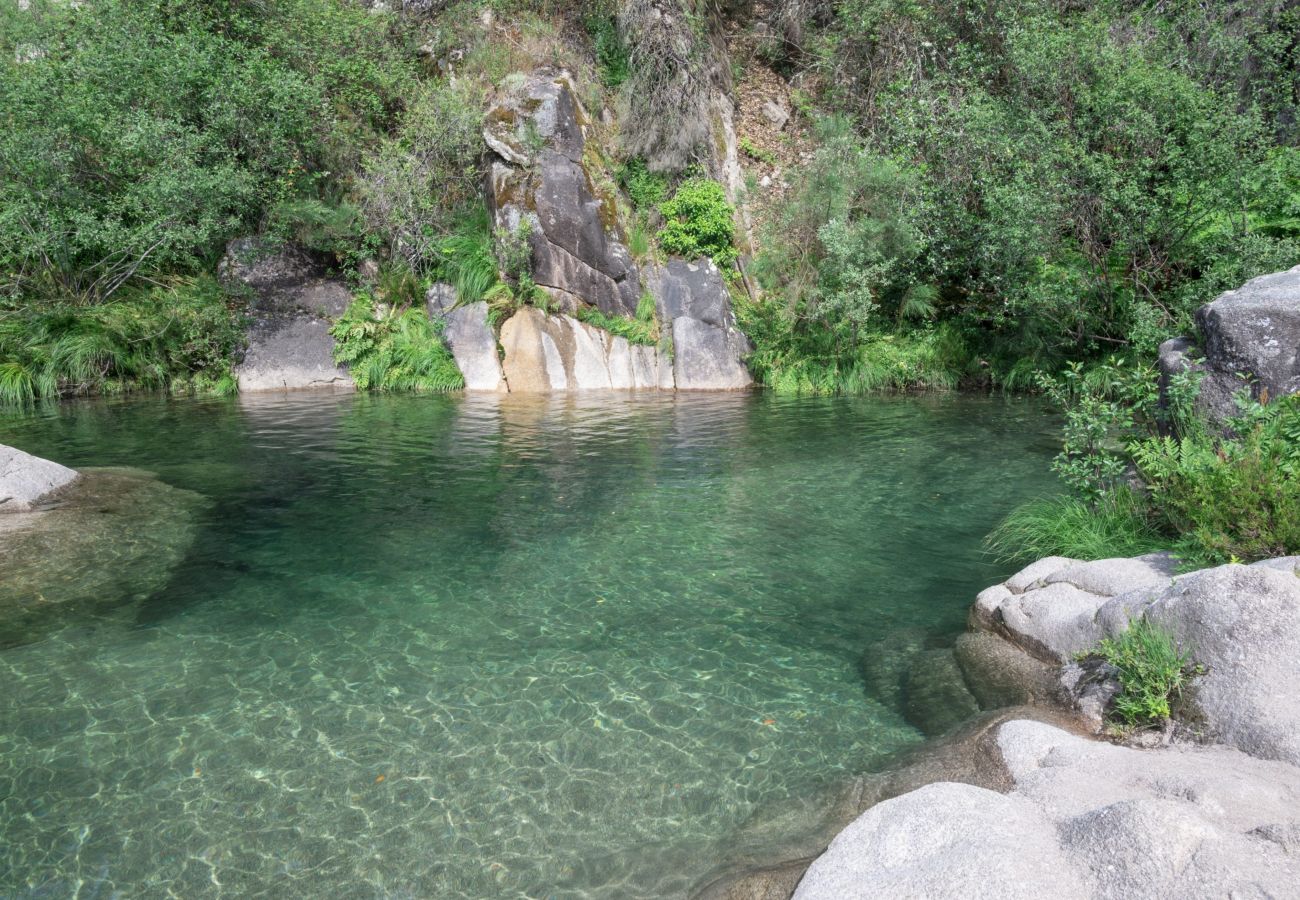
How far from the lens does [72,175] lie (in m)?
17.5

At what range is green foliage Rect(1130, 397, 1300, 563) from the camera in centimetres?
498

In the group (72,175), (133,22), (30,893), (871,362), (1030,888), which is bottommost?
(30,893)

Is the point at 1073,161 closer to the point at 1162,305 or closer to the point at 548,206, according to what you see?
the point at 1162,305

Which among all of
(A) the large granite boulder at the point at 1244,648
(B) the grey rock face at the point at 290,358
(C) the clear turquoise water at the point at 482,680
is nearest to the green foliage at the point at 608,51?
(B) the grey rock face at the point at 290,358

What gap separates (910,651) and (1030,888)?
284 cm

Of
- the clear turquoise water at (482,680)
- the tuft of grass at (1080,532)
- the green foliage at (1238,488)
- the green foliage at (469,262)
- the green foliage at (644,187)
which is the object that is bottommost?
the clear turquoise water at (482,680)

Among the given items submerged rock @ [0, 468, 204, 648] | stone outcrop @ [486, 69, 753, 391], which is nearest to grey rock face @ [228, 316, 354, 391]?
stone outcrop @ [486, 69, 753, 391]

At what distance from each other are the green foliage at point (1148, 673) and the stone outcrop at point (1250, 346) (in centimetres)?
264

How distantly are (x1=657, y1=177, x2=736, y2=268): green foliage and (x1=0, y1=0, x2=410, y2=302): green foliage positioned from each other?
9.22 meters

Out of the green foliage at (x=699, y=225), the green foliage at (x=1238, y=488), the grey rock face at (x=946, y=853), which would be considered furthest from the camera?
the green foliage at (x=699, y=225)

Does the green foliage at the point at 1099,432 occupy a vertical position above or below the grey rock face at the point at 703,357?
below

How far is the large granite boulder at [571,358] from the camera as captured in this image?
19234mm

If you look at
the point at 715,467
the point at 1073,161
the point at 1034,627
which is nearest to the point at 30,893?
the point at 1034,627

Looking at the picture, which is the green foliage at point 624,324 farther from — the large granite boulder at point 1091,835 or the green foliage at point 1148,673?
the large granite boulder at point 1091,835
